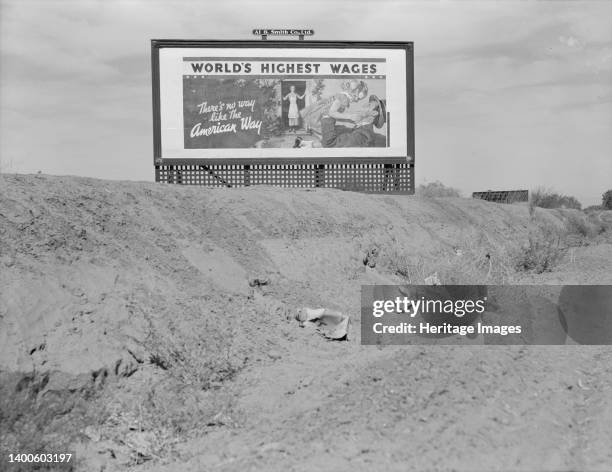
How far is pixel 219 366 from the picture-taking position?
6855 millimetres

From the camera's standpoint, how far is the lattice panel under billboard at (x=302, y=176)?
54.9 ft

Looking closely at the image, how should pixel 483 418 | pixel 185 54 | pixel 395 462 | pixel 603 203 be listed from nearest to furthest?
pixel 395 462
pixel 483 418
pixel 185 54
pixel 603 203

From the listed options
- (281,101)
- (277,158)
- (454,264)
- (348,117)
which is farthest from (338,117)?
(454,264)

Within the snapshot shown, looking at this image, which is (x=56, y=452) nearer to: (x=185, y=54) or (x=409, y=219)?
(x=409, y=219)

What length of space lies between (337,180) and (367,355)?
33.4 feet

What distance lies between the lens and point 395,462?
4.84m

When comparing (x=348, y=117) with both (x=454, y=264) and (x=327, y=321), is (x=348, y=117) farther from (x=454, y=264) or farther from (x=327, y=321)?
(x=327, y=321)

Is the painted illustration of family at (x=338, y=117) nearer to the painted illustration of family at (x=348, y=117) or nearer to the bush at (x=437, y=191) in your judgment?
the painted illustration of family at (x=348, y=117)

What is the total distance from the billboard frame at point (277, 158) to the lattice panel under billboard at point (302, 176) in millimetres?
73

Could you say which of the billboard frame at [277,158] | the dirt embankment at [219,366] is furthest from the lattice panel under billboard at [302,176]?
the dirt embankment at [219,366]

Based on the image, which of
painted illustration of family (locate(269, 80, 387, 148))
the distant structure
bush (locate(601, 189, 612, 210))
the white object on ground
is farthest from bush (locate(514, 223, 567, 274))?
bush (locate(601, 189, 612, 210))

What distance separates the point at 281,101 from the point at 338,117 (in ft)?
4.55

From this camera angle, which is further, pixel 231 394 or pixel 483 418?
pixel 231 394

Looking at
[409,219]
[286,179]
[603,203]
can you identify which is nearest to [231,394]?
[409,219]
